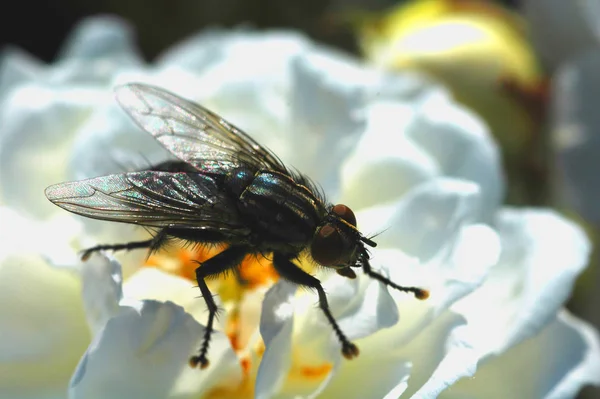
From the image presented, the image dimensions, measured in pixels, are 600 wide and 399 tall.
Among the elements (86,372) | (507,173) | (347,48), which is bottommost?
(86,372)

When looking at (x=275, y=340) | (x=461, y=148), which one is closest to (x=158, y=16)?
(x=461, y=148)

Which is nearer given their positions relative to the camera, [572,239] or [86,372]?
[86,372]

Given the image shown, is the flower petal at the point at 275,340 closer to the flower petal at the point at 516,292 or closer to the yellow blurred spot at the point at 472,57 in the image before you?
the flower petal at the point at 516,292

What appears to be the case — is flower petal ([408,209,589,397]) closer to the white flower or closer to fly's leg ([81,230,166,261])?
the white flower

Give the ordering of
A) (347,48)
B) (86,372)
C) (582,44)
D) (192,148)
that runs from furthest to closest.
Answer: (347,48)
(582,44)
(192,148)
(86,372)

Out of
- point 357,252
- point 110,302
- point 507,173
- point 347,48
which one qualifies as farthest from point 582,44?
point 110,302

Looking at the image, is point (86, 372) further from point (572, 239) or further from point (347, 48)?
point (347, 48)

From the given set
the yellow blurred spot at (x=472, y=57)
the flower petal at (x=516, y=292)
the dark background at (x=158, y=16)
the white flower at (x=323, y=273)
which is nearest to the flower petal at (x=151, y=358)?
the white flower at (x=323, y=273)

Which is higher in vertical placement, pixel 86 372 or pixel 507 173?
pixel 507 173

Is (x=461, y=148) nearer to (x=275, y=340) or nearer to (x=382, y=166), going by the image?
(x=382, y=166)
